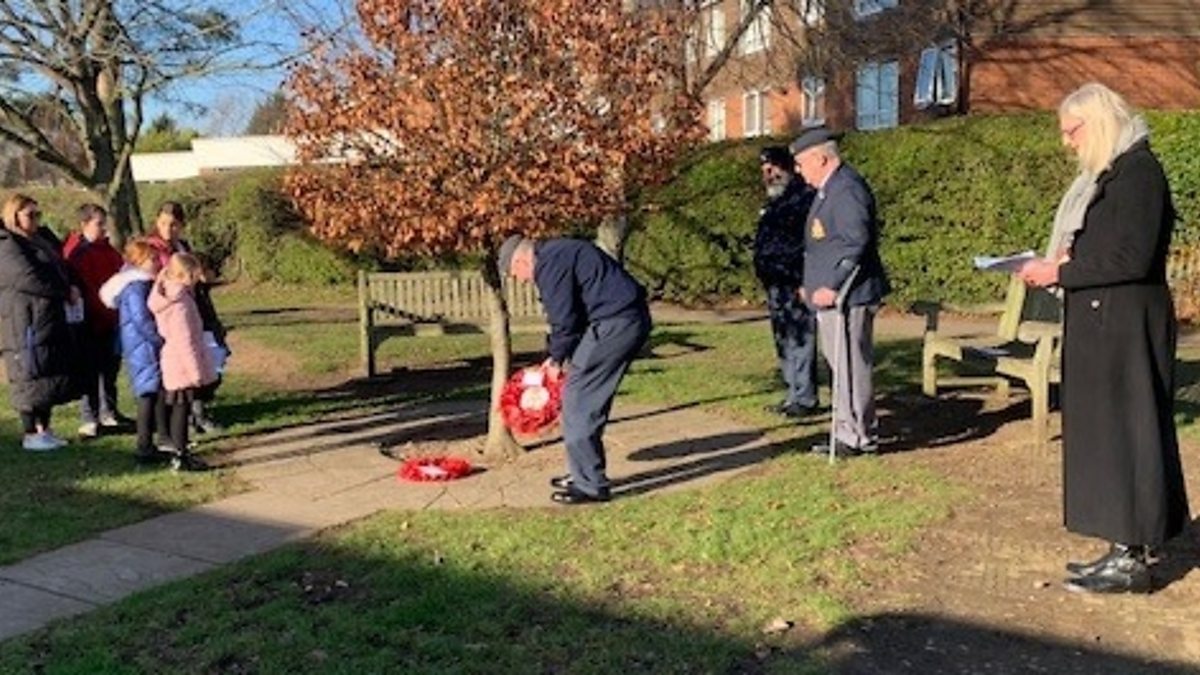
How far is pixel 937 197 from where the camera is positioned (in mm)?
16031

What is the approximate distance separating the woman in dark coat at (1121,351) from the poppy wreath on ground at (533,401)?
9.09 feet

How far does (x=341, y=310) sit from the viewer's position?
2030 centimetres

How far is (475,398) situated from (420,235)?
11.6 feet

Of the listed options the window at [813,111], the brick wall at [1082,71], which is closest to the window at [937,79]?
the brick wall at [1082,71]

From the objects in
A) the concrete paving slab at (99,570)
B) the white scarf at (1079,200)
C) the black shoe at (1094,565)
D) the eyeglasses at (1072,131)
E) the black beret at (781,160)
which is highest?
the black beret at (781,160)

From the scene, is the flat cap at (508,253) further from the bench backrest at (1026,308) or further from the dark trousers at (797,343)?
the bench backrest at (1026,308)

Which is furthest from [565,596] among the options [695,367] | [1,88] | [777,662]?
[1,88]

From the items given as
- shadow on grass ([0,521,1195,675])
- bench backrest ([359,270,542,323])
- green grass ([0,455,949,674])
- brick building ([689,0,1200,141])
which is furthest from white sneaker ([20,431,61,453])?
brick building ([689,0,1200,141])

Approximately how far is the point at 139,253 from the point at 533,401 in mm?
2988

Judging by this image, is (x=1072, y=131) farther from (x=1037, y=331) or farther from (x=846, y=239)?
(x=1037, y=331)

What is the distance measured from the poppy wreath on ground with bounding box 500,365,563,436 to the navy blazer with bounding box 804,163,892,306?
70.8 inches

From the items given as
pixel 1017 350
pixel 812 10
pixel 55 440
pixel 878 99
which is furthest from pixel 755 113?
pixel 55 440

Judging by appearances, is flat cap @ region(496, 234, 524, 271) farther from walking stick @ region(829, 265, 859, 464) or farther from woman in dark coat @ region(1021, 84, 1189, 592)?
woman in dark coat @ region(1021, 84, 1189, 592)

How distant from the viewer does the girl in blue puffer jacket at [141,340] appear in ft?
24.4
